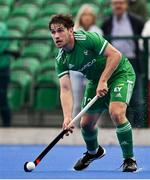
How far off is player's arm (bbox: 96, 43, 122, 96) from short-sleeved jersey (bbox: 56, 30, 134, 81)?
0.24 feet

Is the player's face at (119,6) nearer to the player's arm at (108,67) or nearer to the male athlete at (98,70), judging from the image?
the male athlete at (98,70)

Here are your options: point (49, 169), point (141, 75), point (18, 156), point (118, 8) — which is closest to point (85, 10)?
point (118, 8)

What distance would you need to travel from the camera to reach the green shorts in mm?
8539

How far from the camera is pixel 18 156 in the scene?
10477mm

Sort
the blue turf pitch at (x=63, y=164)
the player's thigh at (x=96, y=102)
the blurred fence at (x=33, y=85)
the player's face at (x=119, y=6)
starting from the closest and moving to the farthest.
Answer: the blue turf pitch at (x=63, y=164)
the player's thigh at (x=96, y=102)
the player's face at (x=119, y=6)
the blurred fence at (x=33, y=85)

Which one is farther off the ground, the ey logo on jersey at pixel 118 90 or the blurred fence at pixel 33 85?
the ey logo on jersey at pixel 118 90

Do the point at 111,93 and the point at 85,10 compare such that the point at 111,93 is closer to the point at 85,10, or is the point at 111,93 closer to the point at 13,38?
the point at 85,10

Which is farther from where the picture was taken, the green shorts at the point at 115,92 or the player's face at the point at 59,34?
the green shorts at the point at 115,92

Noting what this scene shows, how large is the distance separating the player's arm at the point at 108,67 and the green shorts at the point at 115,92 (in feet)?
0.63

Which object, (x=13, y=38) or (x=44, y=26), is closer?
(x=13, y=38)

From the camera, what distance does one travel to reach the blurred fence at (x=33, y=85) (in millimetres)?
12320

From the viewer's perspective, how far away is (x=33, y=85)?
12.4 meters

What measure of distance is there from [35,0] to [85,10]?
155 inches

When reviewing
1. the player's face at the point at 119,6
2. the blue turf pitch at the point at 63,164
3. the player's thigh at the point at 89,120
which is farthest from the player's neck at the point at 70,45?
the player's face at the point at 119,6
